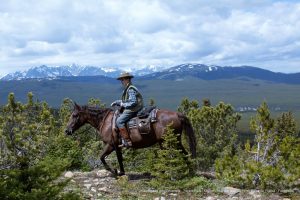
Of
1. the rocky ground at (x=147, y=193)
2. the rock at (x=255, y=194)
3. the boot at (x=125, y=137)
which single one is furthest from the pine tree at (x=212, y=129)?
the rock at (x=255, y=194)

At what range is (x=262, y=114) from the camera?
12.5m

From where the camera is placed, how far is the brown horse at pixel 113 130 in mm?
13570

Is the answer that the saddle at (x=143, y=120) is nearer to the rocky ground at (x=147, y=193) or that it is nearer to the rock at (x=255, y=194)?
the rocky ground at (x=147, y=193)

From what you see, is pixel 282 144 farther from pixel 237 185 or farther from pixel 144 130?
pixel 144 130

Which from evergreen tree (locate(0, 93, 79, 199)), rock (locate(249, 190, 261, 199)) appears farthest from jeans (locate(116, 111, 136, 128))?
rock (locate(249, 190, 261, 199))

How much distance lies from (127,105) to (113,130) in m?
1.03

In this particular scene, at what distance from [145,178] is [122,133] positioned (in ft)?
5.32

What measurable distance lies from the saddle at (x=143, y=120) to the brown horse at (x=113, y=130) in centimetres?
13

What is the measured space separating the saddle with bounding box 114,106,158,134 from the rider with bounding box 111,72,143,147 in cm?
13

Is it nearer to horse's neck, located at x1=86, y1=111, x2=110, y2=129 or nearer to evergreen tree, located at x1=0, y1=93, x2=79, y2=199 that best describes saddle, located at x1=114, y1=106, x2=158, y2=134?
horse's neck, located at x1=86, y1=111, x2=110, y2=129

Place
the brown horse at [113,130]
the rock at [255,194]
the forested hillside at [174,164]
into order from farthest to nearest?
the brown horse at [113,130], the rock at [255,194], the forested hillside at [174,164]

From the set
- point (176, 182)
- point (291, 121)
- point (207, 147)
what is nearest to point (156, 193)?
point (176, 182)

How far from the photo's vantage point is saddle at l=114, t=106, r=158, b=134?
13633mm

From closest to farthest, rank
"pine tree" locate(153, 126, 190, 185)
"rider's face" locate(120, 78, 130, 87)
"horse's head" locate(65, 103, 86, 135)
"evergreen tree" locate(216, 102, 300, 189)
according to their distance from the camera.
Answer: "evergreen tree" locate(216, 102, 300, 189), "pine tree" locate(153, 126, 190, 185), "rider's face" locate(120, 78, 130, 87), "horse's head" locate(65, 103, 86, 135)
